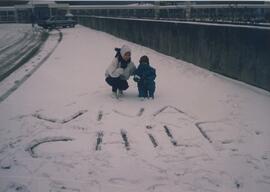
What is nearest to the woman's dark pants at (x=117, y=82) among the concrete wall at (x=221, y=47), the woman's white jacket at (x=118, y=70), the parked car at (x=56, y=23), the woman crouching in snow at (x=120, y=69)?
the woman crouching in snow at (x=120, y=69)

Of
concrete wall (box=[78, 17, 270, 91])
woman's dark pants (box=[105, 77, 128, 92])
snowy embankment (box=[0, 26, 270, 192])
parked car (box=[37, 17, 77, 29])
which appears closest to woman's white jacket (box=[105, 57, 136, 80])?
woman's dark pants (box=[105, 77, 128, 92])

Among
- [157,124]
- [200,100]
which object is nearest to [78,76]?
[200,100]

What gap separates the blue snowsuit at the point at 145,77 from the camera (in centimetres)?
733

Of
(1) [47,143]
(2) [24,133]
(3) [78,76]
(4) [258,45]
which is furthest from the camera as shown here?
(3) [78,76]

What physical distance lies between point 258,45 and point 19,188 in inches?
253

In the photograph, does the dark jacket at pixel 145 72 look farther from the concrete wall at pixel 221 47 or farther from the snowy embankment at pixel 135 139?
the concrete wall at pixel 221 47

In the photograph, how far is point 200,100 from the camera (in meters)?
7.55

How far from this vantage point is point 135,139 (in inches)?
210

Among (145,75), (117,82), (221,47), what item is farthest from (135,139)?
(221,47)

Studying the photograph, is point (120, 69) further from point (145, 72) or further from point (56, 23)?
point (56, 23)

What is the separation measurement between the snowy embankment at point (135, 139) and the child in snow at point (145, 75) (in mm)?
370

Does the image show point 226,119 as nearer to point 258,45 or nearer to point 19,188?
point 258,45

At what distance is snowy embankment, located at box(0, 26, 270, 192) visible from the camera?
4109mm

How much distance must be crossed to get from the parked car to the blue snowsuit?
116 feet
